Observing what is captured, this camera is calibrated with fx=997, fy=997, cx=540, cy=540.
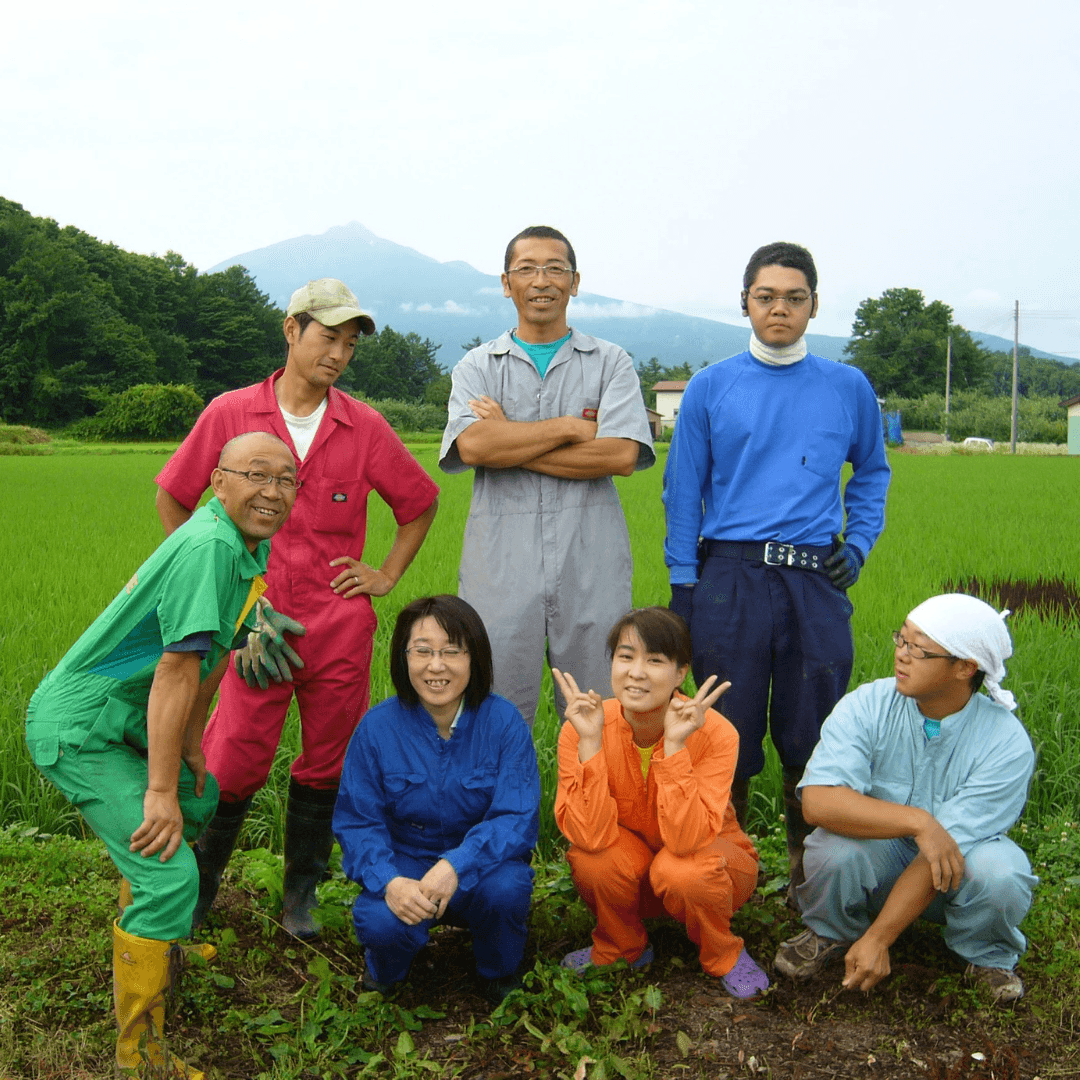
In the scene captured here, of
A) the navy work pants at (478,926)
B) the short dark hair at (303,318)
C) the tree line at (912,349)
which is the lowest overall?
the navy work pants at (478,926)

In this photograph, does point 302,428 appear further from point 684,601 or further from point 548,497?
point 684,601

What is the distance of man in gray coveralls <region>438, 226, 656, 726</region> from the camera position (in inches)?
121

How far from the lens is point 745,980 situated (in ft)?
8.30

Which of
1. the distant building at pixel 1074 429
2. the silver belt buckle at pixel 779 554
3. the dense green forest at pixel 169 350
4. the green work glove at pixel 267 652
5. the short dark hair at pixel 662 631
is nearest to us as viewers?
the short dark hair at pixel 662 631

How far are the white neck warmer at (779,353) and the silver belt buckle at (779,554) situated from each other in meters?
0.57

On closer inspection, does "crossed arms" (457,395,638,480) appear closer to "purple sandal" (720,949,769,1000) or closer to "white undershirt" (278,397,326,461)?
"white undershirt" (278,397,326,461)

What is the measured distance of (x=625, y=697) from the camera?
2582 millimetres

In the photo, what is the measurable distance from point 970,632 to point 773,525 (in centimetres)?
71

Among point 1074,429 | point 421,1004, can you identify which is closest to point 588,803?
point 421,1004

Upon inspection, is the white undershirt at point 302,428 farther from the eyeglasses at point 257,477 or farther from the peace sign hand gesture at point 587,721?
the peace sign hand gesture at point 587,721

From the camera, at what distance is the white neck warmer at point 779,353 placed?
308 centimetres

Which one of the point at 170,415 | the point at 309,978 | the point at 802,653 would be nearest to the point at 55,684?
the point at 309,978

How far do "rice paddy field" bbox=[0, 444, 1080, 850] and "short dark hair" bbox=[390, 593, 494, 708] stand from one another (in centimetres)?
112

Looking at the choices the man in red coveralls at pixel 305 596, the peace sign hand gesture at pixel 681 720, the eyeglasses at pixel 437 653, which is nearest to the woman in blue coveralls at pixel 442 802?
the eyeglasses at pixel 437 653
